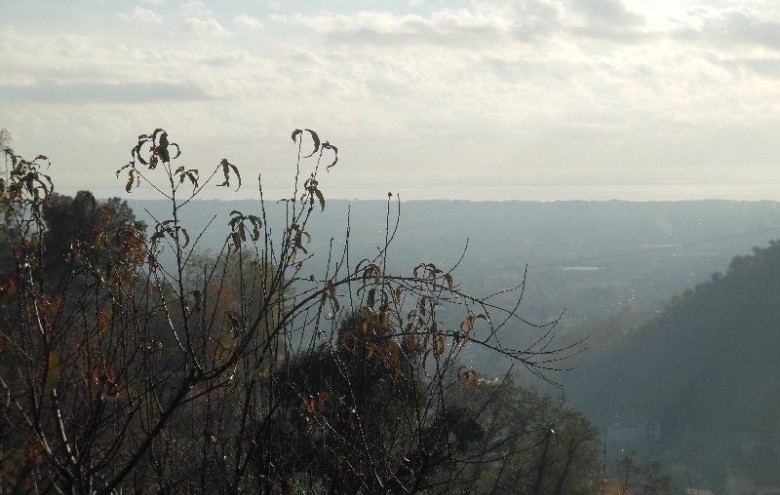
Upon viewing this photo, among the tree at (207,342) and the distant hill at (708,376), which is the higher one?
the tree at (207,342)

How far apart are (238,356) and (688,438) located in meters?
49.1

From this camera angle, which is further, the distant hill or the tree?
the distant hill

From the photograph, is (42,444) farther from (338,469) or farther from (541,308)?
(541,308)

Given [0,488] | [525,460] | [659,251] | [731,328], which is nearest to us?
[0,488]

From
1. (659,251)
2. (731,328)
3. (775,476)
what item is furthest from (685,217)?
(775,476)

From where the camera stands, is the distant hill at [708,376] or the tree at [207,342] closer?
the tree at [207,342]

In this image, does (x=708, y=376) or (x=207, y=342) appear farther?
(x=708, y=376)

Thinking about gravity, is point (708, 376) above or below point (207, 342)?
below

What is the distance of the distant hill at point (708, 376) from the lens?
153 feet

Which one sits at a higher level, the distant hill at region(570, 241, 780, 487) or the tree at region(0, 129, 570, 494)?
the tree at region(0, 129, 570, 494)

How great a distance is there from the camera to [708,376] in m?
52.4

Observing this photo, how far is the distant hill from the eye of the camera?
153 ft

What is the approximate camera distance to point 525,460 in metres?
23.1

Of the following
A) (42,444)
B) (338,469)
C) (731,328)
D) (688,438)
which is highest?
(42,444)
